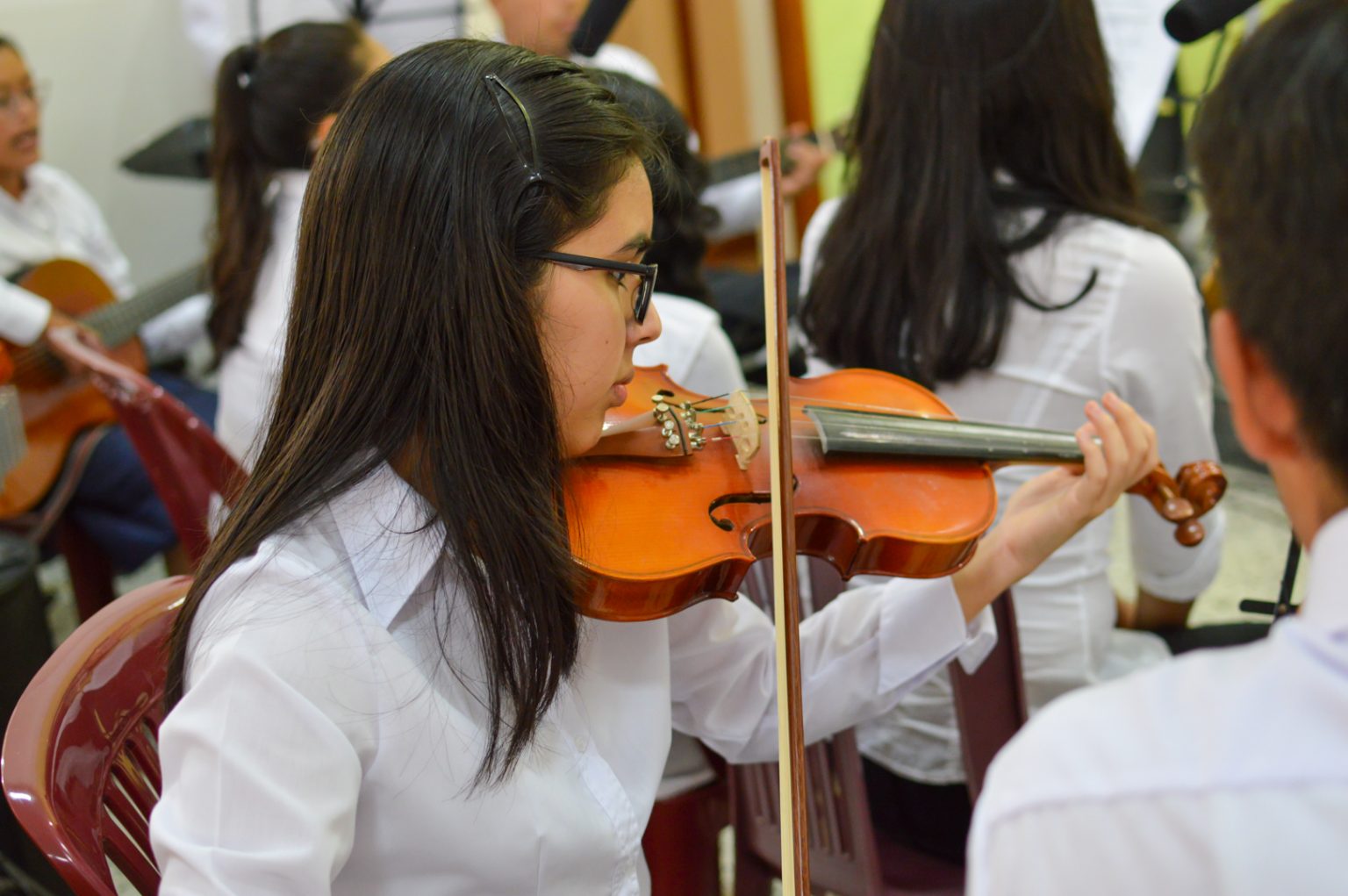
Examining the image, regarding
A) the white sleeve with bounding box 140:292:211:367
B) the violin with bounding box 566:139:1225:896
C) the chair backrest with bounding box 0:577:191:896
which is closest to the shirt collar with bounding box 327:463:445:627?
the violin with bounding box 566:139:1225:896

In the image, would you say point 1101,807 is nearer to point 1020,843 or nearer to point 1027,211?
point 1020,843

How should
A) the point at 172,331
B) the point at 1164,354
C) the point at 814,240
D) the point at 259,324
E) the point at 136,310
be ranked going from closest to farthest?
the point at 1164,354
the point at 814,240
the point at 259,324
the point at 136,310
the point at 172,331

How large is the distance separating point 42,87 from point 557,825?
314 cm

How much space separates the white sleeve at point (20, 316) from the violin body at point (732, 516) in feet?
5.07

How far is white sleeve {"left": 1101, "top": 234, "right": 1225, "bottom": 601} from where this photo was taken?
4.18ft

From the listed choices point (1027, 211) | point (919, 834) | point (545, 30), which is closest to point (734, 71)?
point (545, 30)

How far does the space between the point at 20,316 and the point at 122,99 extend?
151 cm

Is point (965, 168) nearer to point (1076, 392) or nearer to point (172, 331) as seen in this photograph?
point (1076, 392)

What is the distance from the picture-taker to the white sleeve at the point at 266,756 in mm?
694

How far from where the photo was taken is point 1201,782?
0.45 metres

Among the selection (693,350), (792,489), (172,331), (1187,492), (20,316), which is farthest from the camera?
(172,331)

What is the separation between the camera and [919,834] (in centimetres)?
127

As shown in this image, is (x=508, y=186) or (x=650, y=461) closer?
(x=508, y=186)

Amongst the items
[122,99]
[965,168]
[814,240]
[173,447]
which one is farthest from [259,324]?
[122,99]
